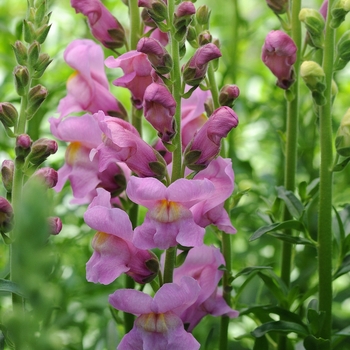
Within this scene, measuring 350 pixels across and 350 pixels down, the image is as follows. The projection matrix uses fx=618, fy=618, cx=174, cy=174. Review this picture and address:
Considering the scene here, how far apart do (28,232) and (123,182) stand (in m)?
0.70

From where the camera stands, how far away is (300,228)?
2.83ft

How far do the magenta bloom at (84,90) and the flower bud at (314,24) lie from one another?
1.01 ft

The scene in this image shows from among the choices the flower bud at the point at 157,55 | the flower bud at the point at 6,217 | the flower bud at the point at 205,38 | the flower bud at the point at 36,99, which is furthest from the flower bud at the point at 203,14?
the flower bud at the point at 6,217

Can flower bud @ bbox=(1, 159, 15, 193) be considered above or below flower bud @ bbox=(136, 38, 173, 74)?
below

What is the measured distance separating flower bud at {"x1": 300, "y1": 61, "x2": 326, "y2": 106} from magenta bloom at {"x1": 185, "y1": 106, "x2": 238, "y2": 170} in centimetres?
16

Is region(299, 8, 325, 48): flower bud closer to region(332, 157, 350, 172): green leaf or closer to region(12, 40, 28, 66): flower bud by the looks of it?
region(332, 157, 350, 172): green leaf

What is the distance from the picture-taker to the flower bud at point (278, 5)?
93 cm

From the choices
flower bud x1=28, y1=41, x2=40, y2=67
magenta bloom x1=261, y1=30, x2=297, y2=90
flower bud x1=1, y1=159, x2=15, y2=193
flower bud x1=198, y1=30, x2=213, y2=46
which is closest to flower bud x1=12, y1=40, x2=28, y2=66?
flower bud x1=28, y1=41, x2=40, y2=67

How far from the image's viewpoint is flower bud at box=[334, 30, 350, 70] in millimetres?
845

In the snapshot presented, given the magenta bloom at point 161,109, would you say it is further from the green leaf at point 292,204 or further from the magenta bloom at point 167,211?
the green leaf at point 292,204

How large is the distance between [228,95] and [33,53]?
0.81 feet

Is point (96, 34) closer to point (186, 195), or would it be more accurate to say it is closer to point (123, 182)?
point (123, 182)

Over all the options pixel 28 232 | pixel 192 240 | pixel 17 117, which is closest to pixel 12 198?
pixel 17 117

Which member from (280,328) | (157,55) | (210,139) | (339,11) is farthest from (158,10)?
(280,328)
